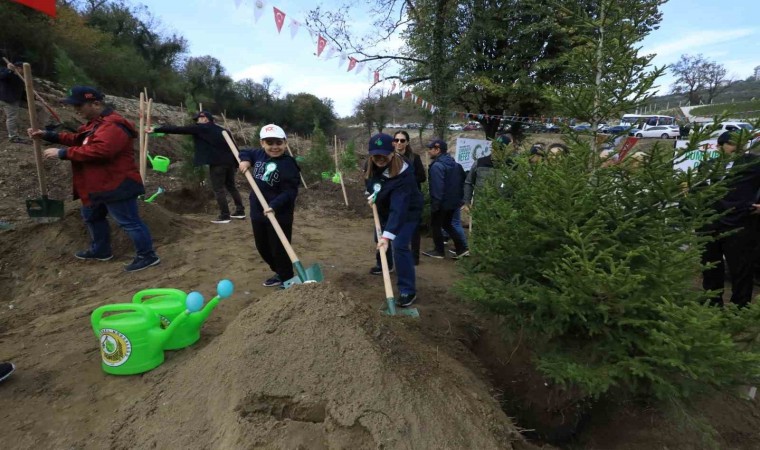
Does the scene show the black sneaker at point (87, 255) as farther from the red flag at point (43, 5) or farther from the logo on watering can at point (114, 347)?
the logo on watering can at point (114, 347)

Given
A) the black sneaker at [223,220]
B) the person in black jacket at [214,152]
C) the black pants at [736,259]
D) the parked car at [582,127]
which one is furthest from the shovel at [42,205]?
the black pants at [736,259]

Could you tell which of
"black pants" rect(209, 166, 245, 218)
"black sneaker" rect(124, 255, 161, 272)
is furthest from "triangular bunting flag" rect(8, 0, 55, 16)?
"black pants" rect(209, 166, 245, 218)

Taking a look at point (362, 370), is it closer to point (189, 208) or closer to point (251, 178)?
point (251, 178)

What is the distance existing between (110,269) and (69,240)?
3.05 ft

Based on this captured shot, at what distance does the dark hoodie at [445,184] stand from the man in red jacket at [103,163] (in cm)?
363

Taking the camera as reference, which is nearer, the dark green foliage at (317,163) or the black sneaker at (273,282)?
the black sneaker at (273,282)

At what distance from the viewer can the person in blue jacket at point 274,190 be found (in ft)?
12.4

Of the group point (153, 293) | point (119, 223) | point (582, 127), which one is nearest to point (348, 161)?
point (119, 223)

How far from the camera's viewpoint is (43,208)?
15.9 ft

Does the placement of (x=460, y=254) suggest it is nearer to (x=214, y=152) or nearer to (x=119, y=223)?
(x=214, y=152)

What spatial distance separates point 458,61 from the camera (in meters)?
14.3

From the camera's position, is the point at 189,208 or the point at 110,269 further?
the point at 189,208

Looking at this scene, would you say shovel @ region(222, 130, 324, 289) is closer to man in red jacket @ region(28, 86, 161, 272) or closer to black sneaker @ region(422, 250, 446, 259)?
man in red jacket @ region(28, 86, 161, 272)

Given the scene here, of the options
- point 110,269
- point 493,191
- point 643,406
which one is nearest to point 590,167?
point 493,191
